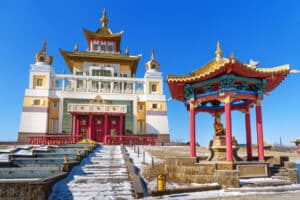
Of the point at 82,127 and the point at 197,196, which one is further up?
the point at 82,127

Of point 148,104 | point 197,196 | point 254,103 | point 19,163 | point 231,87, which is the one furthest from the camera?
point 148,104

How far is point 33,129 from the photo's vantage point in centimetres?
3512

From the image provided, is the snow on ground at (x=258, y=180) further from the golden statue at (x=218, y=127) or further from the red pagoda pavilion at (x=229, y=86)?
the golden statue at (x=218, y=127)

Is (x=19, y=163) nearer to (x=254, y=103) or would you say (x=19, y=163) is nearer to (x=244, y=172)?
(x=244, y=172)

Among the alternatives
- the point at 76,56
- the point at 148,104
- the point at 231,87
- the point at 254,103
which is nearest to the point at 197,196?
the point at 231,87

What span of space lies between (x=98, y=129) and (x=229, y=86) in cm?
2676

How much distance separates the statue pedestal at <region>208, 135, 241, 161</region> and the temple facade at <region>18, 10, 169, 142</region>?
22.0m

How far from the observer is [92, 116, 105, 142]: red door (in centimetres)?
3430

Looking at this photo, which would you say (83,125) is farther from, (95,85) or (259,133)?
(259,133)

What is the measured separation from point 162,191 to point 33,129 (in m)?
32.0

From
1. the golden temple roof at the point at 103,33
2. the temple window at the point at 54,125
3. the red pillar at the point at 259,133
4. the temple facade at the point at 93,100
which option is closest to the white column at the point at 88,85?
the temple facade at the point at 93,100

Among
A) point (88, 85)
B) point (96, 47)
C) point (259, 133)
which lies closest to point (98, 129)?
point (88, 85)

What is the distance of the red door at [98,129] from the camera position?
3430 cm

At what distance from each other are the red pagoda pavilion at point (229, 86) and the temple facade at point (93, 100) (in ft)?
71.6
